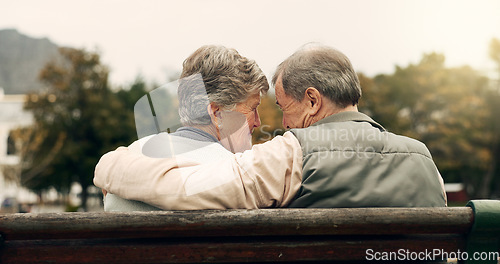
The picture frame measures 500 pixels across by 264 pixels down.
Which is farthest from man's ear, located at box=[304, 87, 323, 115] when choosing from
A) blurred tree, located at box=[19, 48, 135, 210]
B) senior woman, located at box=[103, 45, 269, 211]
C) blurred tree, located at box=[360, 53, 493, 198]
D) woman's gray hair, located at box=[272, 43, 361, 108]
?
blurred tree, located at box=[19, 48, 135, 210]

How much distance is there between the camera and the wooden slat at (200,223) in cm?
184

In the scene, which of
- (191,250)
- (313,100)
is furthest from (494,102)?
(191,250)

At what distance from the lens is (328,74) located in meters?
2.55

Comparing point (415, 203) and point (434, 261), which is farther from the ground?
point (415, 203)

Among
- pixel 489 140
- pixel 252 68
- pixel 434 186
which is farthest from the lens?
pixel 489 140

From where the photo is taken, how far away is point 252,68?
2.75m

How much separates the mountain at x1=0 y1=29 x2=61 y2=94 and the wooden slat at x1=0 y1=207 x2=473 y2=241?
106292mm

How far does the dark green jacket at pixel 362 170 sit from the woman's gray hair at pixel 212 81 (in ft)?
2.20

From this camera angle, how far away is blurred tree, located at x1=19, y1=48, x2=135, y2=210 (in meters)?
32.0

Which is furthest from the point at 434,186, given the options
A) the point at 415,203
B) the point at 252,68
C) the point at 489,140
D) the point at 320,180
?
the point at 489,140

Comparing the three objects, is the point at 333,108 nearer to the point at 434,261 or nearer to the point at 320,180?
the point at 320,180

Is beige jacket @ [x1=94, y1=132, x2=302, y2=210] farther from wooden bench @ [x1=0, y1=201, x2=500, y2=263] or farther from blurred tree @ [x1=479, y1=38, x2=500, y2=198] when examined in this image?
blurred tree @ [x1=479, y1=38, x2=500, y2=198]

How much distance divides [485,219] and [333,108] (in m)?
0.88

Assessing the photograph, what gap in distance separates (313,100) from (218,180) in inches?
32.4
